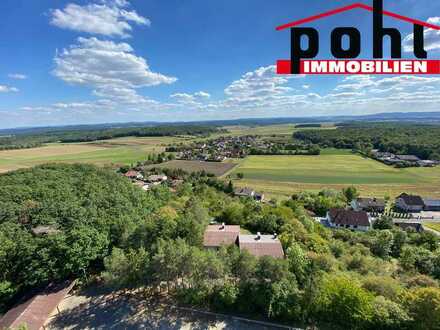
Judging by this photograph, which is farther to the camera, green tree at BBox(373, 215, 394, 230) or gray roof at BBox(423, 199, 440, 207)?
gray roof at BBox(423, 199, 440, 207)

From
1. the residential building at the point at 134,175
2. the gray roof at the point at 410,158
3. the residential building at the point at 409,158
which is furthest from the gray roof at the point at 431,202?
the residential building at the point at 134,175

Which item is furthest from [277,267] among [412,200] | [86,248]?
[412,200]

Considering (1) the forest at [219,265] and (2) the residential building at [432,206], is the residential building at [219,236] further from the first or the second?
(2) the residential building at [432,206]

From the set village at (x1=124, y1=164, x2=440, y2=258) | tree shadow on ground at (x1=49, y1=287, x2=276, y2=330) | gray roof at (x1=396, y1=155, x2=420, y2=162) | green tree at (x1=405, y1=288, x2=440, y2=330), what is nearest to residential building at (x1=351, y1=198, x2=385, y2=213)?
village at (x1=124, y1=164, x2=440, y2=258)

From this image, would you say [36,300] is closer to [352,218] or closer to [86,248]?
[86,248]

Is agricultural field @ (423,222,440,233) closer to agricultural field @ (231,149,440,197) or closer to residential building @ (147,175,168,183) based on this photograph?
agricultural field @ (231,149,440,197)

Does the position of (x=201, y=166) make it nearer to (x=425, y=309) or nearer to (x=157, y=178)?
(x=157, y=178)

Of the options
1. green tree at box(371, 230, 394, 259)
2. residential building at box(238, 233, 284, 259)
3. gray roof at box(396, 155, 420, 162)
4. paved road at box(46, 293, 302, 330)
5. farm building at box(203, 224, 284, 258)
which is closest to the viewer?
paved road at box(46, 293, 302, 330)
